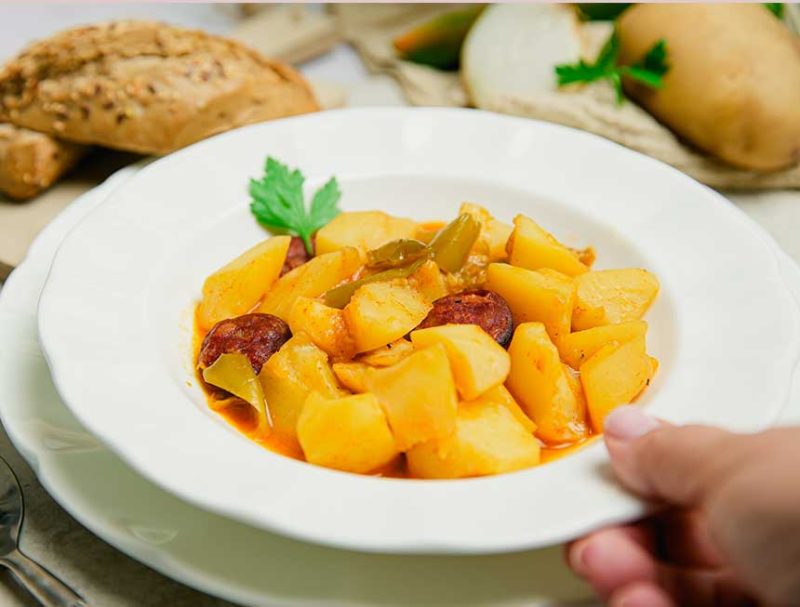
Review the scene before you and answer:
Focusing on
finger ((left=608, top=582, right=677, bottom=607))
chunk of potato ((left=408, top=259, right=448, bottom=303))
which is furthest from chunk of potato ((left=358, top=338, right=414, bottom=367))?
finger ((left=608, top=582, right=677, bottom=607))

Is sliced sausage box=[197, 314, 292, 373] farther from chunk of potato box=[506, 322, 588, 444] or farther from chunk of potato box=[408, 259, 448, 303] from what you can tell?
chunk of potato box=[506, 322, 588, 444]

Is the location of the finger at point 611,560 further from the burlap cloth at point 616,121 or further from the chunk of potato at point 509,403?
the burlap cloth at point 616,121

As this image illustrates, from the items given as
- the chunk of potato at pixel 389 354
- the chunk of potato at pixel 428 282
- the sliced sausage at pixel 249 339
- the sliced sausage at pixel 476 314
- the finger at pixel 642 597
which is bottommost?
the sliced sausage at pixel 249 339

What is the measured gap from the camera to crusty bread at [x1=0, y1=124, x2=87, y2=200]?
311 cm

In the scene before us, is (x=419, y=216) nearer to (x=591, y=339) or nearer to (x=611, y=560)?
(x=591, y=339)

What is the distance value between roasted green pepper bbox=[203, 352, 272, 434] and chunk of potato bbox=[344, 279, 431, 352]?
0.25 meters

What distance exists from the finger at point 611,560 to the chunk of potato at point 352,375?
621 millimetres

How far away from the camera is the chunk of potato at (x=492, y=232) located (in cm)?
248

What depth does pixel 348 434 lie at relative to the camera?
5.80 ft

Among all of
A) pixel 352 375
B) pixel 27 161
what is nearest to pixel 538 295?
pixel 352 375

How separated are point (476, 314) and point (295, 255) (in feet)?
2.35

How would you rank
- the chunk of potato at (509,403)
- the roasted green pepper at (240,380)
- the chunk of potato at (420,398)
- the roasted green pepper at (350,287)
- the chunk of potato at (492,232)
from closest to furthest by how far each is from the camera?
the chunk of potato at (420,398), the chunk of potato at (509,403), the roasted green pepper at (240,380), the roasted green pepper at (350,287), the chunk of potato at (492,232)

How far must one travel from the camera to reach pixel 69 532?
197 centimetres

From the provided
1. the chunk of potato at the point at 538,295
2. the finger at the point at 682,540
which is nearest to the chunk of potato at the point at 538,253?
the chunk of potato at the point at 538,295
